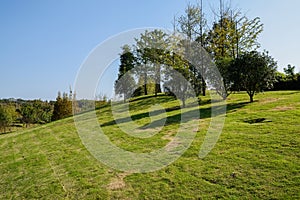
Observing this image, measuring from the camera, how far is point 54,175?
6.26m

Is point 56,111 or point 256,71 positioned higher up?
point 256,71

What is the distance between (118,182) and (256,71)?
1042 cm

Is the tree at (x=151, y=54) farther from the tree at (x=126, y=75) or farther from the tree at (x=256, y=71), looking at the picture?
the tree at (x=256, y=71)

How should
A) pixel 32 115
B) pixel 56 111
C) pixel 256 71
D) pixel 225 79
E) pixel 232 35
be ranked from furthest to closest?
pixel 32 115, pixel 56 111, pixel 232 35, pixel 225 79, pixel 256 71

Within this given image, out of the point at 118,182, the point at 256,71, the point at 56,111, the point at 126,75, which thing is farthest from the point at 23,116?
the point at 118,182

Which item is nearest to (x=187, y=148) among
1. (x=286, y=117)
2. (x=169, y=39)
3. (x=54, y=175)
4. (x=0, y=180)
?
(x=54, y=175)

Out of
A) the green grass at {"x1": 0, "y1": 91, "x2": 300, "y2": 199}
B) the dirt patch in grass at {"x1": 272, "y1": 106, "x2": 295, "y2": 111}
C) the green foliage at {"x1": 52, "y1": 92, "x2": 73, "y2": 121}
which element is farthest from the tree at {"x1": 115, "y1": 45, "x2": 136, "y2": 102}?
the green grass at {"x1": 0, "y1": 91, "x2": 300, "y2": 199}

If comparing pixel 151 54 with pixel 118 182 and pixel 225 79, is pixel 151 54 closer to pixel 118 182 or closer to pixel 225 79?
pixel 225 79

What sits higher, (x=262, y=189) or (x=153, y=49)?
(x=153, y=49)

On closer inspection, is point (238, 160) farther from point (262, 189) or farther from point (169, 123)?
point (169, 123)

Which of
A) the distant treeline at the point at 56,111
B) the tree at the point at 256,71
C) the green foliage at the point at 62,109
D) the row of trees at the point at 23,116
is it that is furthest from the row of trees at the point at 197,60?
the row of trees at the point at 23,116

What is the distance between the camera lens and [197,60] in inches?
716

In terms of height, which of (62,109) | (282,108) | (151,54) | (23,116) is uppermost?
(151,54)

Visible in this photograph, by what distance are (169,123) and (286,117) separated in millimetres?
4303
